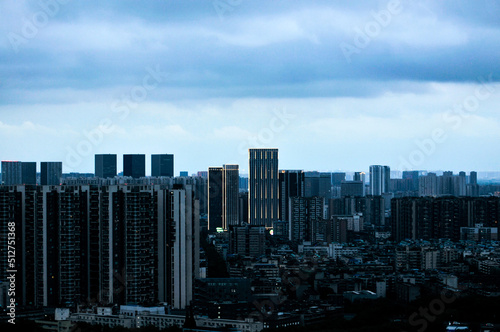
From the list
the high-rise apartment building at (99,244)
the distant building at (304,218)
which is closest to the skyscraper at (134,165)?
the distant building at (304,218)

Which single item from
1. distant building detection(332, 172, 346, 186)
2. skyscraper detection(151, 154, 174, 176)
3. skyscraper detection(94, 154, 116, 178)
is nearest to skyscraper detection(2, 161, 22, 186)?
skyscraper detection(94, 154, 116, 178)

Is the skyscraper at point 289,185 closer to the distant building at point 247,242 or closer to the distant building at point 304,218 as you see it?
the distant building at point 304,218

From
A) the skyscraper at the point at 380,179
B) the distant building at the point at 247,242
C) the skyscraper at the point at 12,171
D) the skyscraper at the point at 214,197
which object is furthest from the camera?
the skyscraper at the point at 380,179

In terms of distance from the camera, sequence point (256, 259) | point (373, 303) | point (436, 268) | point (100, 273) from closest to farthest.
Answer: point (100, 273) → point (373, 303) → point (436, 268) → point (256, 259)

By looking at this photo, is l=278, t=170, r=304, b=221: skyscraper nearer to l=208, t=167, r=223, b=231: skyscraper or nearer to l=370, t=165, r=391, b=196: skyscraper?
l=208, t=167, r=223, b=231: skyscraper

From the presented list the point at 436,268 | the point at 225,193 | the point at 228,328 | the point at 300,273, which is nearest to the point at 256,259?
the point at 300,273

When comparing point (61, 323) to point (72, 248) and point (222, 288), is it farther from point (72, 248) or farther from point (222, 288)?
point (222, 288)

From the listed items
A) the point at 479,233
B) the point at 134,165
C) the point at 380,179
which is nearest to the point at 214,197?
the point at 134,165
